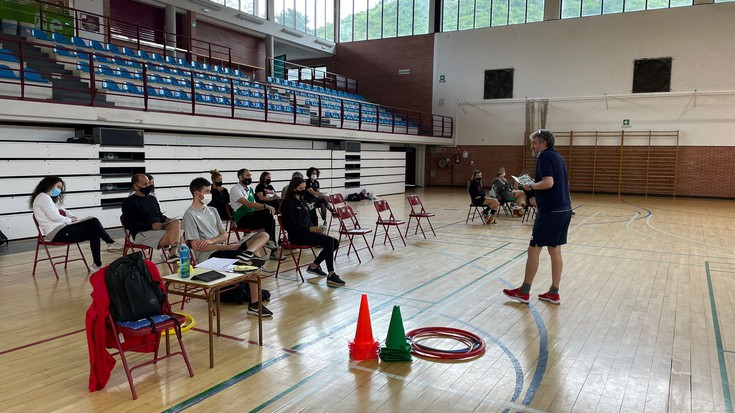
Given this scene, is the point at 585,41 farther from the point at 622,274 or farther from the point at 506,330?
the point at 506,330

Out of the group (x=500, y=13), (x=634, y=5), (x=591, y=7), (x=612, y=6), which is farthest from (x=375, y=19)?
(x=634, y=5)

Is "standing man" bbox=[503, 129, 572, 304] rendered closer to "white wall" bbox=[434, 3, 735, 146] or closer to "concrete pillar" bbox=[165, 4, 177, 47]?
"concrete pillar" bbox=[165, 4, 177, 47]

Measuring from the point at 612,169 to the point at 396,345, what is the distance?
20547 mm

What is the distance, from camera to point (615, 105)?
2127 cm

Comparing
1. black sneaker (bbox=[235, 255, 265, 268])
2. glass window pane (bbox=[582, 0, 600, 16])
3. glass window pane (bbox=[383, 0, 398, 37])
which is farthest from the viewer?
glass window pane (bbox=[383, 0, 398, 37])

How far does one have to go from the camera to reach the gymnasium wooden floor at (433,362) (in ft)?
11.5

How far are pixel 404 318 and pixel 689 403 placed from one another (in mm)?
2560

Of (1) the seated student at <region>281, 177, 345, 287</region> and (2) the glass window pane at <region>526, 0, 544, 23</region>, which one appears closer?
(1) the seated student at <region>281, 177, 345, 287</region>

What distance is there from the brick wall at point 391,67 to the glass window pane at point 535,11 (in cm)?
466

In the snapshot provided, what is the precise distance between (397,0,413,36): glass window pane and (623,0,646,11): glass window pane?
9.82 meters

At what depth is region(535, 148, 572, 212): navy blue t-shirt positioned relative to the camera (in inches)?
213

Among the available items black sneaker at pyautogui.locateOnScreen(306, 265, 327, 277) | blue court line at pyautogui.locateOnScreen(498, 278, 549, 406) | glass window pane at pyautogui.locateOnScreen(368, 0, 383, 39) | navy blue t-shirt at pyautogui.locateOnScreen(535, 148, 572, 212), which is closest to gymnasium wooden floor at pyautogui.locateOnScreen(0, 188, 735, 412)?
blue court line at pyautogui.locateOnScreen(498, 278, 549, 406)


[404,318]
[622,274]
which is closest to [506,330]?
[404,318]

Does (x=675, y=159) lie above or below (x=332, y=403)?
above
